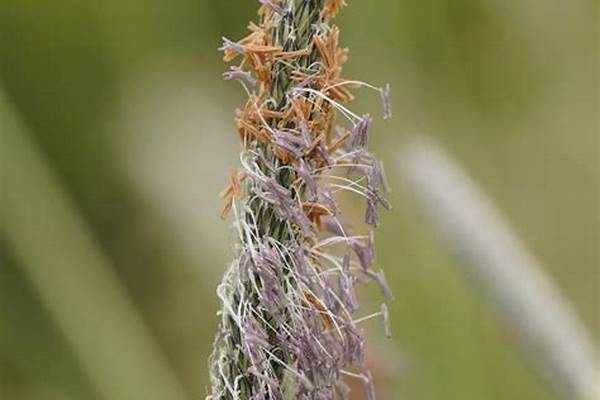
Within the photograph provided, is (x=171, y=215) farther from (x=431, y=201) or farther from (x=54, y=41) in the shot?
(x=431, y=201)

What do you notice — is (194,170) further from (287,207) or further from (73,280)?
(287,207)

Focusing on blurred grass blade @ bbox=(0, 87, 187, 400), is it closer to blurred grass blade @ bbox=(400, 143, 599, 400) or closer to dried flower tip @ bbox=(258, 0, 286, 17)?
blurred grass blade @ bbox=(400, 143, 599, 400)

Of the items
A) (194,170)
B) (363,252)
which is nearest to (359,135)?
(363,252)

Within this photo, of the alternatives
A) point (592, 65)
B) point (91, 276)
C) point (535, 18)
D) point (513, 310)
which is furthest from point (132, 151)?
point (513, 310)

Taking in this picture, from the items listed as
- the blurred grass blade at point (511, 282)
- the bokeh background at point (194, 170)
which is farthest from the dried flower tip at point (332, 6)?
the bokeh background at point (194, 170)

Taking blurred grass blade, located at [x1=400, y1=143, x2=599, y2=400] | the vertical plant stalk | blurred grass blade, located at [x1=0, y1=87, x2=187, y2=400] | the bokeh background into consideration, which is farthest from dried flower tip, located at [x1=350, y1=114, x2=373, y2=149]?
blurred grass blade, located at [x1=0, y1=87, x2=187, y2=400]

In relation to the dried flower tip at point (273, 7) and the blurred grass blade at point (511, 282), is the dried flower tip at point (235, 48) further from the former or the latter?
the blurred grass blade at point (511, 282)
